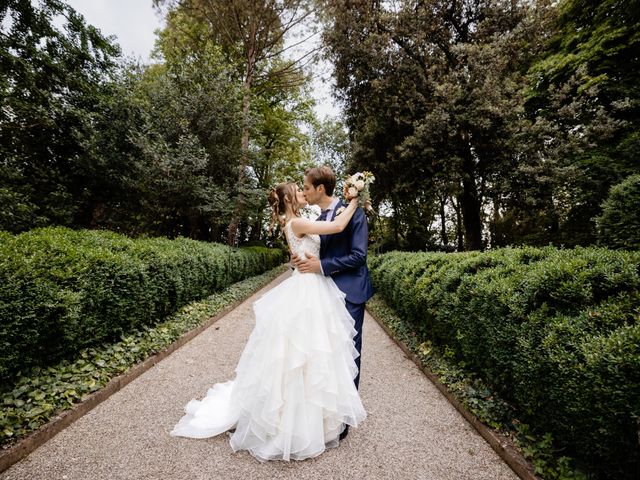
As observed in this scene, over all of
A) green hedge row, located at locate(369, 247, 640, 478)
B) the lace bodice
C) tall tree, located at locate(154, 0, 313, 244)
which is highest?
tall tree, located at locate(154, 0, 313, 244)

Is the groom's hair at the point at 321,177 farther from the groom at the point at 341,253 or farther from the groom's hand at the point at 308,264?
the groom's hand at the point at 308,264

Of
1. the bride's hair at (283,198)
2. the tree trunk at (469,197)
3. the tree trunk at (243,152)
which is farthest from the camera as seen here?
the tree trunk at (243,152)

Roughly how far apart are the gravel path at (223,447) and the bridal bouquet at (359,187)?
2.17 meters

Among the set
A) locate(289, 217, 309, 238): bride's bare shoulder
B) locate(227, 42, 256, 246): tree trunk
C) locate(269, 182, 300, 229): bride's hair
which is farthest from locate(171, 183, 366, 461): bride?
locate(227, 42, 256, 246): tree trunk

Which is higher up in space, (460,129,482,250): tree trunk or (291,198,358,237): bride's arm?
(460,129,482,250): tree trunk

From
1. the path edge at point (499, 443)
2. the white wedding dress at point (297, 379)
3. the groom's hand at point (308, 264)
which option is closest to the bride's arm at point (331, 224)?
the groom's hand at point (308, 264)

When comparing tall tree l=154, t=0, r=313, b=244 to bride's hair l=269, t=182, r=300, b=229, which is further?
tall tree l=154, t=0, r=313, b=244

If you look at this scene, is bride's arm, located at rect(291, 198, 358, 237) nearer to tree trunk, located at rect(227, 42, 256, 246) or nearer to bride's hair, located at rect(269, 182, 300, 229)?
bride's hair, located at rect(269, 182, 300, 229)

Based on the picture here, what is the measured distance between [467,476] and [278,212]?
9.17 ft

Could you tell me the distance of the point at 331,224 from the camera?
8.64 ft

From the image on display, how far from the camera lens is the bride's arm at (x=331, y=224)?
2.63 m

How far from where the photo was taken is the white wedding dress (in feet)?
8.23

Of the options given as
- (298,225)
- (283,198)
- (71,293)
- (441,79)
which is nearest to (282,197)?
(283,198)

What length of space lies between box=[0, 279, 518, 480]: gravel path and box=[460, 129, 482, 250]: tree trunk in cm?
1022
